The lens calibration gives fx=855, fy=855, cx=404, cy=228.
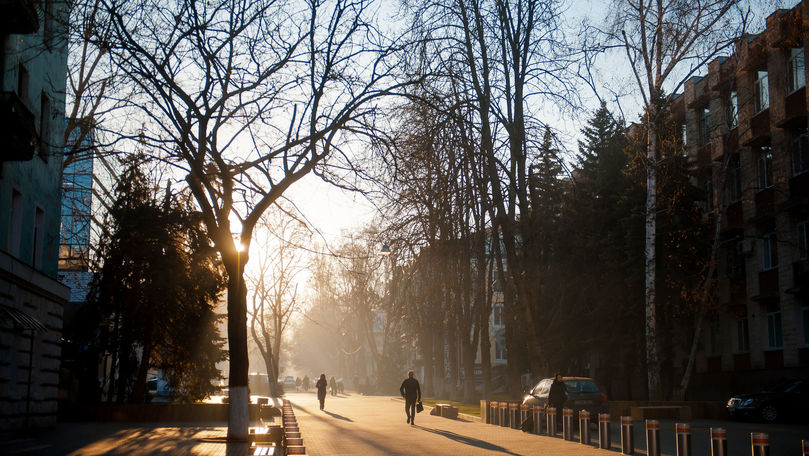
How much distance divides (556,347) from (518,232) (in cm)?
1604

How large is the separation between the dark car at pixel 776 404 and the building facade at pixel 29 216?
2159 centimetres

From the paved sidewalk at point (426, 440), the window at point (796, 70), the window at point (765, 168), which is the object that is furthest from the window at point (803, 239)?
the paved sidewalk at point (426, 440)

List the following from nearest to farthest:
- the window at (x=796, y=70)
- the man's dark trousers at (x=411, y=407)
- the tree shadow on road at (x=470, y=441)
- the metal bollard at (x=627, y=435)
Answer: the metal bollard at (x=627, y=435), the tree shadow on road at (x=470, y=441), the man's dark trousers at (x=411, y=407), the window at (x=796, y=70)

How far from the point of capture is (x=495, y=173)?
2739 cm

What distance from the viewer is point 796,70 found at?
32750 mm

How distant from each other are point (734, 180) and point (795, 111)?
688 cm

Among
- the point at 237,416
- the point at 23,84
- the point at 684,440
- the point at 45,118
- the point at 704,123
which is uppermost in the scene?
the point at 704,123

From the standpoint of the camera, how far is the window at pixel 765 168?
115ft

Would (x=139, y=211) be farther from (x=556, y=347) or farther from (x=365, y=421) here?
(x=556, y=347)

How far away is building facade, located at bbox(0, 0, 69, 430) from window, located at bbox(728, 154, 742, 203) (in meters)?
28.2

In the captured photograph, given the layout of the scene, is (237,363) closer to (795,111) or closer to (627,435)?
(627,435)

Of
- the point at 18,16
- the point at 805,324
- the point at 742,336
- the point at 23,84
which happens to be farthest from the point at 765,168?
the point at 18,16

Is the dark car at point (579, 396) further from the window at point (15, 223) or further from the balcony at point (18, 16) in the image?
the balcony at point (18, 16)

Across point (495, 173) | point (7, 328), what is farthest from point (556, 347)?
point (7, 328)
